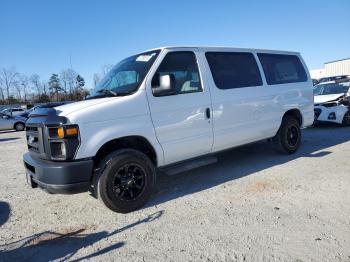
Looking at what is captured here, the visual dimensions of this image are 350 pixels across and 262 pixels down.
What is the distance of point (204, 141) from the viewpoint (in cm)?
491

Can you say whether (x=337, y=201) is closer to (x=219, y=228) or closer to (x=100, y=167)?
(x=219, y=228)

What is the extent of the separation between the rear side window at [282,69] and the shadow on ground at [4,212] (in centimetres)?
487

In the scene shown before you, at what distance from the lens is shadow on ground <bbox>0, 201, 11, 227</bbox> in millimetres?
4215

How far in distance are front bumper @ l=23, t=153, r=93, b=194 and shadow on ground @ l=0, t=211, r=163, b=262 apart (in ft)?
1.65

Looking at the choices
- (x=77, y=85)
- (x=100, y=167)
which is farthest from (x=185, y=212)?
(x=77, y=85)

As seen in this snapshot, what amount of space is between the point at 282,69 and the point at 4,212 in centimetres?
559

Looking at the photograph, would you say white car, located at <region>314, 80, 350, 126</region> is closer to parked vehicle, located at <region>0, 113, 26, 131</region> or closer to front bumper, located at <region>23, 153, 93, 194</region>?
front bumper, located at <region>23, 153, 93, 194</region>

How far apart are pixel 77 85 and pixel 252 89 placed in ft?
207

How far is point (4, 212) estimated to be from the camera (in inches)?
178

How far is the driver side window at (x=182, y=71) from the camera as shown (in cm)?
454

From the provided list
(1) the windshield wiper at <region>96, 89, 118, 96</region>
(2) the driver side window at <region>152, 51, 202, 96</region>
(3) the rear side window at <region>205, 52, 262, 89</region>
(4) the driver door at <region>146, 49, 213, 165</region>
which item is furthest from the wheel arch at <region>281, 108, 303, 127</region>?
(1) the windshield wiper at <region>96, 89, 118, 96</region>

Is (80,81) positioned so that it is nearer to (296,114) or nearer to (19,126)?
(19,126)

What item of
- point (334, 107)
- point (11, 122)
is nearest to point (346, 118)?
point (334, 107)

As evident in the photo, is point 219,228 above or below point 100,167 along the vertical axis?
below
